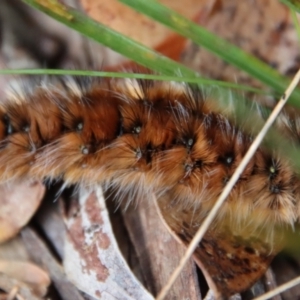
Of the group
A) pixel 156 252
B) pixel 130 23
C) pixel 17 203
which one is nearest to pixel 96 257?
pixel 156 252

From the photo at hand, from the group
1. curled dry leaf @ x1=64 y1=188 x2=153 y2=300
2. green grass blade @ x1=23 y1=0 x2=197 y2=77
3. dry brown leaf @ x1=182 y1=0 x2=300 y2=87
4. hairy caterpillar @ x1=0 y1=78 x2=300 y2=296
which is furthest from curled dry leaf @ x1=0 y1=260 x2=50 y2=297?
dry brown leaf @ x1=182 y1=0 x2=300 y2=87

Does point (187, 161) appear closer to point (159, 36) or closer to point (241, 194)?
point (241, 194)

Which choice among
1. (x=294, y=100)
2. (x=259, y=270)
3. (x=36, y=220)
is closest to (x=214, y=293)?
(x=259, y=270)

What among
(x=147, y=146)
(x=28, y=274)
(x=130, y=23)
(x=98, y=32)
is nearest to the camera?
(x=98, y=32)

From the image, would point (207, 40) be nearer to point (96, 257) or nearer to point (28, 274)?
point (96, 257)

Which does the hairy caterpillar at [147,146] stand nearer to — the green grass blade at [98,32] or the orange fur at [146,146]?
the orange fur at [146,146]
